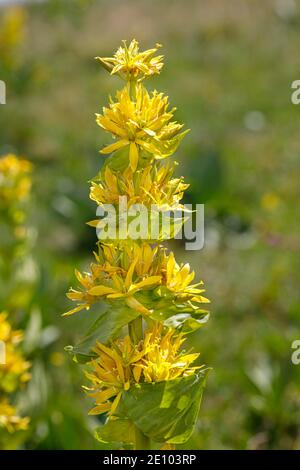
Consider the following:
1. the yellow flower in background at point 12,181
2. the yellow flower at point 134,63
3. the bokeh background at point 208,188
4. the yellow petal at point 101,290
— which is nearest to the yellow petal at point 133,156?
the yellow flower at point 134,63

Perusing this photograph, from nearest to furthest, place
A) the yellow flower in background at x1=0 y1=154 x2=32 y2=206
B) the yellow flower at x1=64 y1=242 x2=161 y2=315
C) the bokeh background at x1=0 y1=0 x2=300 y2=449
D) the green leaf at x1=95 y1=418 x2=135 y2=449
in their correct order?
the yellow flower at x1=64 y1=242 x2=161 y2=315, the green leaf at x1=95 y1=418 x2=135 y2=449, the bokeh background at x1=0 y1=0 x2=300 y2=449, the yellow flower in background at x1=0 y1=154 x2=32 y2=206

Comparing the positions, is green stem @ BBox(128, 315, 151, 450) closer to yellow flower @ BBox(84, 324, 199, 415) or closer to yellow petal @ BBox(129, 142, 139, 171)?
yellow flower @ BBox(84, 324, 199, 415)

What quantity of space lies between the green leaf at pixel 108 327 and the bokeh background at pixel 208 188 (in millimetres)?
1097

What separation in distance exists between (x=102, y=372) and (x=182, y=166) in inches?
249

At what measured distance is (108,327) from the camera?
1.59 meters

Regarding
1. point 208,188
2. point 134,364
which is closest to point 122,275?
point 134,364

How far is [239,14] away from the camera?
15.2 m

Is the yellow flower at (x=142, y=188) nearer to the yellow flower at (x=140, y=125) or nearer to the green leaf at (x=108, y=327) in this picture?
the yellow flower at (x=140, y=125)

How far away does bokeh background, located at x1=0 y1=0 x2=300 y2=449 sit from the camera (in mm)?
3773

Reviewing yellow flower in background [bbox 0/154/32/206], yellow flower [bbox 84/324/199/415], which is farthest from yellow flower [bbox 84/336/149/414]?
yellow flower in background [bbox 0/154/32/206]

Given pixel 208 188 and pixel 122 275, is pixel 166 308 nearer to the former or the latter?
pixel 122 275

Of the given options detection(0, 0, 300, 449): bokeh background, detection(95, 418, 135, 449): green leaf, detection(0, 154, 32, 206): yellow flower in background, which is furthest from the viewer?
detection(0, 154, 32, 206): yellow flower in background

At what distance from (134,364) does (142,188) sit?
0.38 metres
